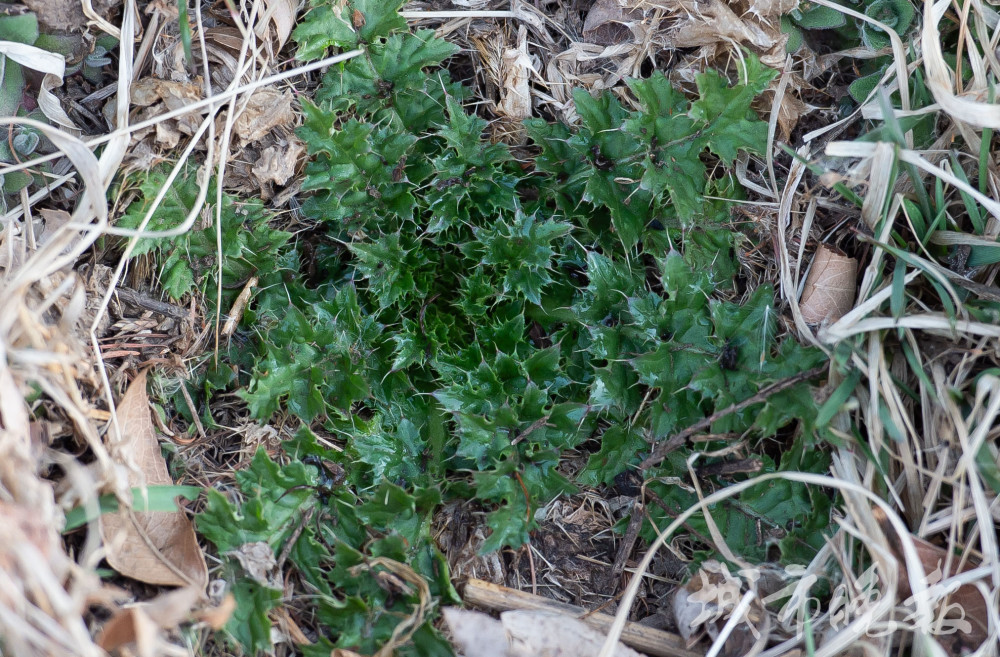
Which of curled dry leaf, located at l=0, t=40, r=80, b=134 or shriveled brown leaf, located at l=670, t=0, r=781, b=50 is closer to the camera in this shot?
curled dry leaf, located at l=0, t=40, r=80, b=134

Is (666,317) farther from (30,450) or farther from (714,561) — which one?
(30,450)

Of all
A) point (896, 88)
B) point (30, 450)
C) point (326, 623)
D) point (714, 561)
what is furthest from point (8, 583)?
point (896, 88)

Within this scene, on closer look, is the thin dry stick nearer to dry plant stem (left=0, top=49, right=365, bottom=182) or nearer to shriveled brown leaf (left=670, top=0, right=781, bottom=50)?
shriveled brown leaf (left=670, top=0, right=781, bottom=50)

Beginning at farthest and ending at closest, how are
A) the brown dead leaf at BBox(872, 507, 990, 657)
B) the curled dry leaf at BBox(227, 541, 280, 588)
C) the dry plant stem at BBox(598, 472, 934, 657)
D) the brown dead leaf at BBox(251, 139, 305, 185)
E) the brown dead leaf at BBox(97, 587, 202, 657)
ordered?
the brown dead leaf at BBox(251, 139, 305, 185) → the curled dry leaf at BBox(227, 541, 280, 588) → the brown dead leaf at BBox(872, 507, 990, 657) → the dry plant stem at BBox(598, 472, 934, 657) → the brown dead leaf at BBox(97, 587, 202, 657)

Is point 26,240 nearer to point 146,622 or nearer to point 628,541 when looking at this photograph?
point 146,622

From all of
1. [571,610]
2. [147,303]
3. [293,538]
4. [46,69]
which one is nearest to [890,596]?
[571,610]

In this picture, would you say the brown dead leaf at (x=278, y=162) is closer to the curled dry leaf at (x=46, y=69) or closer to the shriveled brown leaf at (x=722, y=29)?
the curled dry leaf at (x=46, y=69)

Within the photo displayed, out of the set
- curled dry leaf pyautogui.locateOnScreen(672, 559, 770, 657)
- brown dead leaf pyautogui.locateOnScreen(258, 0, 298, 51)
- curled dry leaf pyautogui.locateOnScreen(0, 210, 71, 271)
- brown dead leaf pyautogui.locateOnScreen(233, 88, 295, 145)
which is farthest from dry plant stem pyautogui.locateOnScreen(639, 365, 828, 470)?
curled dry leaf pyautogui.locateOnScreen(0, 210, 71, 271)
